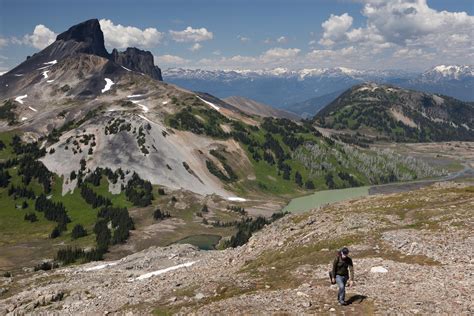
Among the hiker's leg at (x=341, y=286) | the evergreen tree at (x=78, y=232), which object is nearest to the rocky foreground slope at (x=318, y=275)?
the hiker's leg at (x=341, y=286)

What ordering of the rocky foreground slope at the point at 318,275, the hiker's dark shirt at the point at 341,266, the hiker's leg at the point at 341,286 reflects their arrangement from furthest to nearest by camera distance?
1. the rocky foreground slope at the point at 318,275
2. the hiker's leg at the point at 341,286
3. the hiker's dark shirt at the point at 341,266

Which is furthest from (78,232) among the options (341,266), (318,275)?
(341,266)

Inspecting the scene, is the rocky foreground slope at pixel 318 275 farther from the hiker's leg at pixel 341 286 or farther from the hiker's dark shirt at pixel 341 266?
the hiker's dark shirt at pixel 341 266

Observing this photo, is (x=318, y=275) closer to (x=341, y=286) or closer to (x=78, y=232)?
(x=341, y=286)

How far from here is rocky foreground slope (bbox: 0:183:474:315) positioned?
32875mm

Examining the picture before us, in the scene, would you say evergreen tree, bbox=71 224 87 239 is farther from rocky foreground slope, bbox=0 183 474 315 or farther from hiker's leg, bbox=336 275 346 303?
hiker's leg, bbox=336 275 346 303

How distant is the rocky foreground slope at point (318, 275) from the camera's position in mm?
32875

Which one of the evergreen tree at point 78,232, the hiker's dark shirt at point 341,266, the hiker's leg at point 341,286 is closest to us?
the hiker's dark shirt at point 341,266

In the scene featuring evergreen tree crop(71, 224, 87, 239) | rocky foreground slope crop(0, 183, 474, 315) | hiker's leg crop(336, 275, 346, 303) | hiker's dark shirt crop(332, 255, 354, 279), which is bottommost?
evergreen tree crop(71, 224, 87, 239)

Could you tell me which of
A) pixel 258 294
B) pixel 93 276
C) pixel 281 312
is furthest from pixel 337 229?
pixel 93 276

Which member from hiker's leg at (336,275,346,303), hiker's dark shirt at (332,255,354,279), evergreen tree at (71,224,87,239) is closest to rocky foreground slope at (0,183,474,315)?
hiker's leg at (336,275,346,303)

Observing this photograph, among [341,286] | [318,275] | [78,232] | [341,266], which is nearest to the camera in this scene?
[341,266]

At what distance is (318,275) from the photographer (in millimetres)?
40469

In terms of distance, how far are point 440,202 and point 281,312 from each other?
1980 inches
